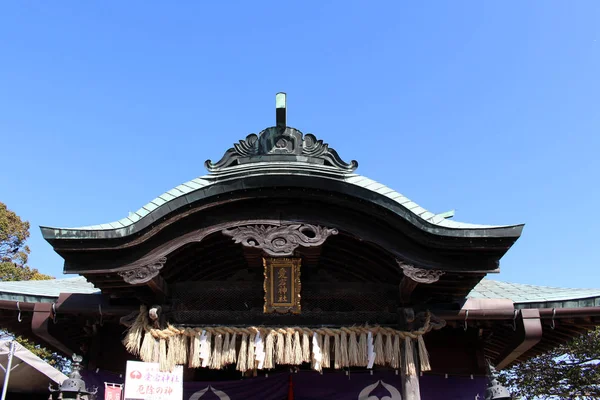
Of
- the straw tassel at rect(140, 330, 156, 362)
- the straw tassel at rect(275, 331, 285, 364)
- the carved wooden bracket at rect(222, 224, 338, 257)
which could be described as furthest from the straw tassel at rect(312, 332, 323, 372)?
the straw tassel at rect(140, 330, 156, 362)

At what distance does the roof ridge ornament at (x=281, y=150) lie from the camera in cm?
726

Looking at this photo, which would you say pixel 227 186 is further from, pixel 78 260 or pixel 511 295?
pixel 511 295

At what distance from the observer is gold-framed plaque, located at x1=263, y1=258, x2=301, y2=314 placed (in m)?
6.87

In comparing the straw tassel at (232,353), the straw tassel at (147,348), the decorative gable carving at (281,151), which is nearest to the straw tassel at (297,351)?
the straw tassel at (232,353)

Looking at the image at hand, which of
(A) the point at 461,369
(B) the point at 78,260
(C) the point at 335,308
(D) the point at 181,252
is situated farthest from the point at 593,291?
(B) the point at 78,260

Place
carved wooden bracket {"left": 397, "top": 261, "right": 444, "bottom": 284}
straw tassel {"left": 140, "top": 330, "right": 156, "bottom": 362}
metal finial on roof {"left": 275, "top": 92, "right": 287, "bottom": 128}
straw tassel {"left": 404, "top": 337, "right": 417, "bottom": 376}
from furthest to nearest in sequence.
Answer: metal finial on roof {"left": 275, "top": 92, "right": 287, "bottom": 128} → straw tassel {"left": 404, "top": 337, "right": 417, "bottom": 376} → straw tassel {"left": 140, "top": 330, "right": 156, "bottom": 362} → carved wooden bracket {"left": 397, "top": 261, "right": 444, "bottom": 284}

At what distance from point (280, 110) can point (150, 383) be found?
3.93 meters

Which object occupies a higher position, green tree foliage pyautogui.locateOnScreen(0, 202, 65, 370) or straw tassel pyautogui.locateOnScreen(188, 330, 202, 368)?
green tree foliage pyautogui.locateOnScreen(0, 202, 65, 370)

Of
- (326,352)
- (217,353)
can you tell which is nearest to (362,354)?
(326,352)

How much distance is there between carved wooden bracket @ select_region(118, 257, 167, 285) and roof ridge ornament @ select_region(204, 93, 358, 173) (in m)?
1.54

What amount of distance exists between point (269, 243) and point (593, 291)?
14.6ft

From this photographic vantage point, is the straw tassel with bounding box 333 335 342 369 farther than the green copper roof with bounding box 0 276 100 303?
No

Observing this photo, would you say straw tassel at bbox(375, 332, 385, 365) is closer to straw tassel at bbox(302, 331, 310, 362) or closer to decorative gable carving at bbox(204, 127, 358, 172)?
straw tassel at bbox(302, 331, 310, 362)

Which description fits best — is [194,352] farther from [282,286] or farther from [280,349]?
[282,286]
